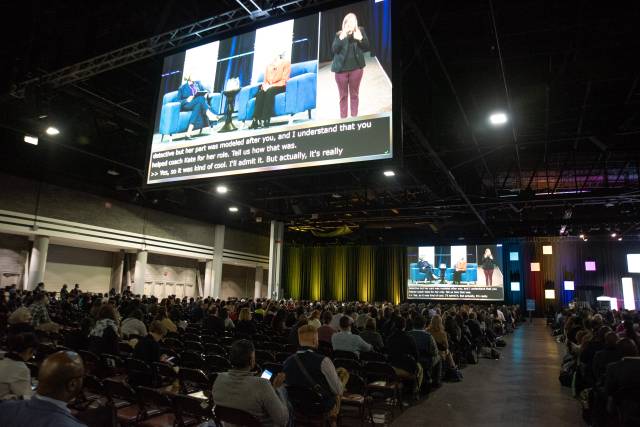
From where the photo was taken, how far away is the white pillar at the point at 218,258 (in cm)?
2489

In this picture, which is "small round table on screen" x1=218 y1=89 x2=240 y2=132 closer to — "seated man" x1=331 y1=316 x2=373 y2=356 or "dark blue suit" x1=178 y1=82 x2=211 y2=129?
"dark blue suit" x1=178 y1=82 x2=211 y2=129

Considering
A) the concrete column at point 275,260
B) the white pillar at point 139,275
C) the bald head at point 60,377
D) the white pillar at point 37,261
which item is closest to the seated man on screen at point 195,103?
the bald head at point 60,377

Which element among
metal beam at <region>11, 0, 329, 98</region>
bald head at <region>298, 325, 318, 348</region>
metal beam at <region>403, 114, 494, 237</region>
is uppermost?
metal beam at <region>11, 0, 329, 98</region>

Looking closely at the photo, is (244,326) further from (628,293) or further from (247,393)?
(628,293)

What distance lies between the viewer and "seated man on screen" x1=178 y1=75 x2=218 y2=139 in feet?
25.7

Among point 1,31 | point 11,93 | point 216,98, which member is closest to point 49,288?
point 11,93

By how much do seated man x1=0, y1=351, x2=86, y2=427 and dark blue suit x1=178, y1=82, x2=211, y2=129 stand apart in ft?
20.6

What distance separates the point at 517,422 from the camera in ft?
18.7

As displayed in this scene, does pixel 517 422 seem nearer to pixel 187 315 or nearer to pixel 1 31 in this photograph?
pixel 187 315

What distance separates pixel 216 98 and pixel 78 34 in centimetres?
444

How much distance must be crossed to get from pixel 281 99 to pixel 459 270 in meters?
21.7

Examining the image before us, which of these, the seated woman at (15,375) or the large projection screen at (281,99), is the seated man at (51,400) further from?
the large projection screen at (281,99)

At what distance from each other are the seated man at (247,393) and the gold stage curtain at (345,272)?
92.6 feet

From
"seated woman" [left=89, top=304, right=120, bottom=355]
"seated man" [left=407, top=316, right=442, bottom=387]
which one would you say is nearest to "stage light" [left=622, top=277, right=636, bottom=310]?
"seated man" [left=407, top=316, right=442, bottom=387]
